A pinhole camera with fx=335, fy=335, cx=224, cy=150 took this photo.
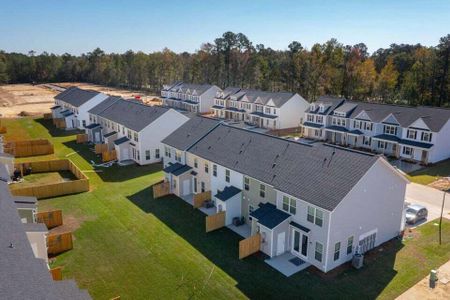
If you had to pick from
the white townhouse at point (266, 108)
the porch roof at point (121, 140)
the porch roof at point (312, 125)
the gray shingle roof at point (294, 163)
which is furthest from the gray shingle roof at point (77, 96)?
the gray shingle roof at point (294, 163)

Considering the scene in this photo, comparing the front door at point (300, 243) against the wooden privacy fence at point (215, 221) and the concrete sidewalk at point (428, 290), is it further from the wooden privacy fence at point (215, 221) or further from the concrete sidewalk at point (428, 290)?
the wooden privacy fence at point (215, 221)

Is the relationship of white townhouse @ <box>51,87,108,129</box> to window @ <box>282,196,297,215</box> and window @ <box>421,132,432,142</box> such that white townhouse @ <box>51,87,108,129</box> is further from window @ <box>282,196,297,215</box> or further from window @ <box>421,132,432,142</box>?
window @ <box>421,132,432,142</box>

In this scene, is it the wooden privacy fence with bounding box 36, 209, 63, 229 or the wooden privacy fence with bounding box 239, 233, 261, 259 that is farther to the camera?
the wooden privacy fence with bounding box 36, 209, 63, 229

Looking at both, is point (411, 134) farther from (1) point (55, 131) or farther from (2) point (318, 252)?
(1) point (55, 131)

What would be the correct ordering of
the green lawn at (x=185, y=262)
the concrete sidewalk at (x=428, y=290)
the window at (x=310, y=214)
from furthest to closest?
the window at (x=310, y=214), the green lawn at (x=185, y=262), the concrete sidewalk at (x=428, y=290)

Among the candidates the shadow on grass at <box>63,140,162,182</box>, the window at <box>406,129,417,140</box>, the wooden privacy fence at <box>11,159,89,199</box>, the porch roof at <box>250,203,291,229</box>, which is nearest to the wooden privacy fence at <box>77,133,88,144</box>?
the shadow on grass at <box>63,140,162,182</box>

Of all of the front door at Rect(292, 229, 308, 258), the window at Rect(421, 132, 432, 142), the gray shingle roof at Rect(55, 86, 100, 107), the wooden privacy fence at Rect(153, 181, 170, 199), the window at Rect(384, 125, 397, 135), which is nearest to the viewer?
the front door at Rect(292, 229, 308, 258)

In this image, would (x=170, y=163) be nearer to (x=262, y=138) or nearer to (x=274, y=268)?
(x=262, y=138)
